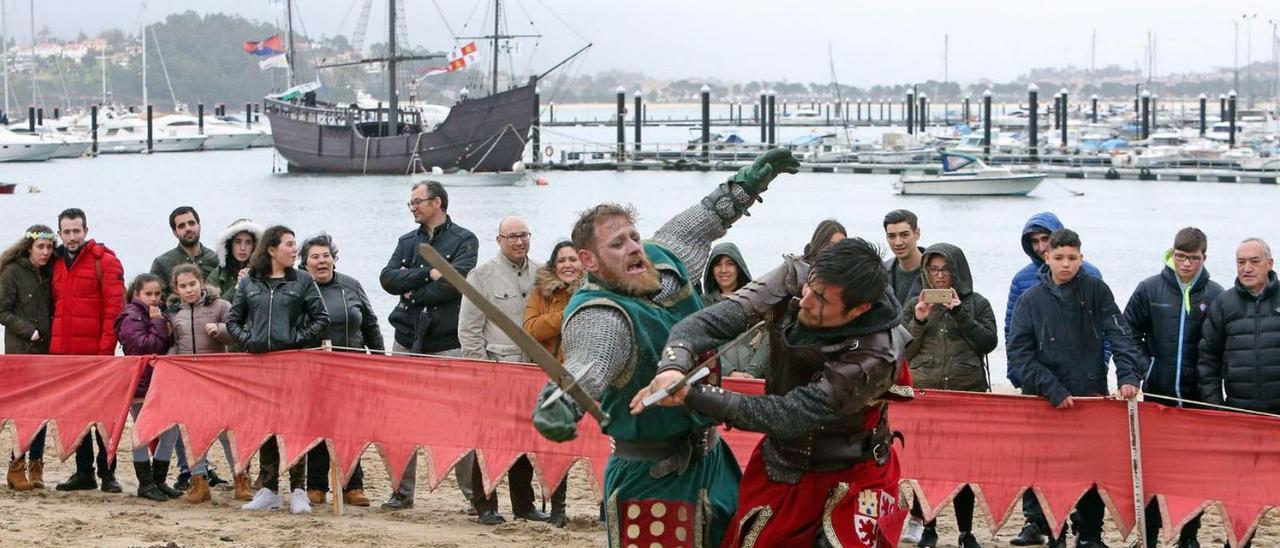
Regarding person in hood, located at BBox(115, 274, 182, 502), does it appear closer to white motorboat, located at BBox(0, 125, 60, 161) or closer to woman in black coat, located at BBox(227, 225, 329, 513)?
woman in black coat, located at BBox(227, 225, 329, 513)

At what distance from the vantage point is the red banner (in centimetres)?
719

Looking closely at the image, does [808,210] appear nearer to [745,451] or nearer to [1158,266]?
[1158,266]

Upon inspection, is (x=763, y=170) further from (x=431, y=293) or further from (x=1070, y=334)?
(x=431, y=293)

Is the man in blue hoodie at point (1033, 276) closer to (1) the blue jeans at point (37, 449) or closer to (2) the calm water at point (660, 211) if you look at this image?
(1) the blue jeans at point (37, 449)

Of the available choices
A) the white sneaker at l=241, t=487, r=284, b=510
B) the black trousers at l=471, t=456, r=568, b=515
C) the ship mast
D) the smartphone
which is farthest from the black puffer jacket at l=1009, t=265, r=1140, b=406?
the ship mast

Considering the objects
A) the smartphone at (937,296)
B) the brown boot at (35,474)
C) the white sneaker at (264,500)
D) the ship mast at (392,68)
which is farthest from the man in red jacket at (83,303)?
the ship mast at (392,68)

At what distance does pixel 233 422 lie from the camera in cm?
868

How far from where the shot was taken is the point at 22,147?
278 feet

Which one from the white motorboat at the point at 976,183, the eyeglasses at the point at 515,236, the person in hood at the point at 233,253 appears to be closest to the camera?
the eyeglasses at the point at 515,236

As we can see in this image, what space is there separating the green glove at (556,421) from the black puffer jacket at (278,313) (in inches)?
173

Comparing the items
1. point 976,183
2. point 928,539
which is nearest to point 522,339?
point 928,539

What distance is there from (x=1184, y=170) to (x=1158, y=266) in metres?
26.0

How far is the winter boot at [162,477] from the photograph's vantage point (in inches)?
352

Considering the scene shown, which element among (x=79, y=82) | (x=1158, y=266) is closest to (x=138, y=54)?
(x=79, y=82)
